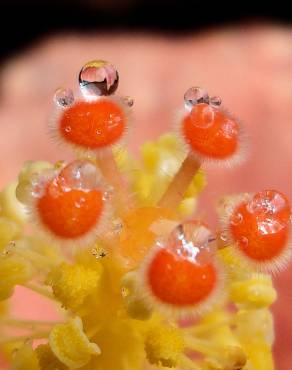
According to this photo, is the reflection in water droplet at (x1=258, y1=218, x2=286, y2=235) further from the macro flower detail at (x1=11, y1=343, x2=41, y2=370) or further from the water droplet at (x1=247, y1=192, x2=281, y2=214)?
the macro flower detail at (x1=11, y1=343, x2=41, y2=370)

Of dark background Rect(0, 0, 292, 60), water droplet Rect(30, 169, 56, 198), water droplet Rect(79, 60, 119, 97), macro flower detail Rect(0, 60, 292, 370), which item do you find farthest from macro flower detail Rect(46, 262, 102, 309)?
dark background Rect(0, 0, 292, 60)

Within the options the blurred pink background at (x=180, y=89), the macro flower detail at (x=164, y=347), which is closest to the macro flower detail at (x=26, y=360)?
the macro flower detail at (x=164, y=347)

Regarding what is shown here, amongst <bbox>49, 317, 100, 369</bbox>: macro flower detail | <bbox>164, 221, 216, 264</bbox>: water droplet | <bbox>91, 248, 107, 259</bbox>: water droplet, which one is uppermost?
<bbox>164, 221, 216, 264</bbox>: water droplet

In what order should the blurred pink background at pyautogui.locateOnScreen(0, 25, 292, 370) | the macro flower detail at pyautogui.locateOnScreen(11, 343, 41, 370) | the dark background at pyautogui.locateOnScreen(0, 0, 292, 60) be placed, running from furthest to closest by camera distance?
the dark background at pyautogui.locateOnScreen(0, 0, 292, 60), the blurred pink background at pyautogui.locateOnScreen(0, 25, 292, 370), the macro flower detail at pyautogui.locateOnScreen(11, 343, 41, 370)

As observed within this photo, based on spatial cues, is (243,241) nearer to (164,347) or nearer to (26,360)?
(164,347)

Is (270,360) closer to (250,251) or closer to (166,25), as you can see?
(250,251)

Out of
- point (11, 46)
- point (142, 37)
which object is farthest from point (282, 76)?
point (11, 46)

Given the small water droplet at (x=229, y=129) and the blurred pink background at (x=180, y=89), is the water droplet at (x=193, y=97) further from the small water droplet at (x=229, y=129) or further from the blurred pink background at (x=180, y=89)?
the blurred pink background at (x=180, y=89)
